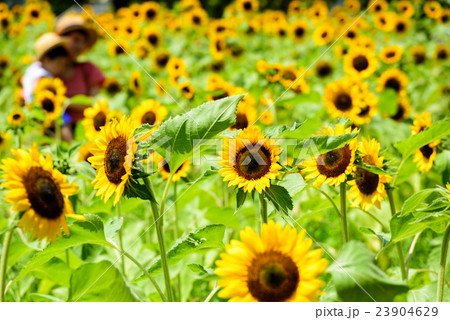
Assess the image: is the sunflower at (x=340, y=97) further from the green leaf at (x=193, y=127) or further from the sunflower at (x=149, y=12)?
the sunflower at (x=149, y=12)

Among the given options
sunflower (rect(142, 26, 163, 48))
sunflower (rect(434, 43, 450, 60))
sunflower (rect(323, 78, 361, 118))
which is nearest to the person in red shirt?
sunflower (rect(142, 26, 163, 48))

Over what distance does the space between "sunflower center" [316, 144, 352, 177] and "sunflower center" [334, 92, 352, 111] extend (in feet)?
2.61

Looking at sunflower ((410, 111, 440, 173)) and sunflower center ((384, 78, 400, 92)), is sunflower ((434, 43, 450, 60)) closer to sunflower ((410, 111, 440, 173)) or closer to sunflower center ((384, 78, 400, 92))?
sunflower center ((384, 78, 400, 92))

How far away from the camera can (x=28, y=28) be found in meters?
3.93

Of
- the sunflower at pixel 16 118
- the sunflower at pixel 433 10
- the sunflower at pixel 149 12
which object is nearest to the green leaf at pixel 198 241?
the sunflower at pixel 16 118

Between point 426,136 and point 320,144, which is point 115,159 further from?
point 426,136

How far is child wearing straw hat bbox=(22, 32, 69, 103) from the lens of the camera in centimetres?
254

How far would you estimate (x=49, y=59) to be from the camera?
266 centimetres

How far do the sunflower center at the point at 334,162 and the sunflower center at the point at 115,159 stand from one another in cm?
33

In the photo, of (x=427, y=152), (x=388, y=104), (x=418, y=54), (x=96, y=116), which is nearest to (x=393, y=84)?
(x=388, y=104)

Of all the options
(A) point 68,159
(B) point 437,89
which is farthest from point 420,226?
(B) point 437,89

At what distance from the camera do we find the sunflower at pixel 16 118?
54.4 inches
